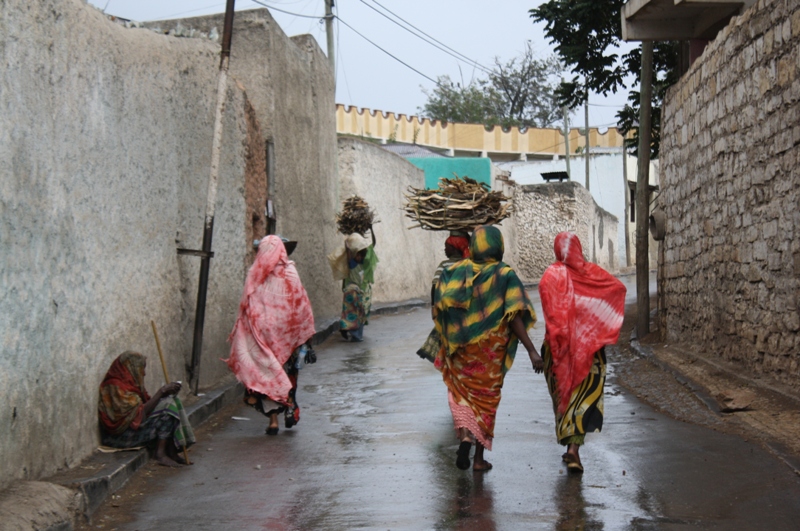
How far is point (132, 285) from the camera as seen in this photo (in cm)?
748

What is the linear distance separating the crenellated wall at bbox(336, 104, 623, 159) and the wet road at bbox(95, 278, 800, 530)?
3383 centimetres

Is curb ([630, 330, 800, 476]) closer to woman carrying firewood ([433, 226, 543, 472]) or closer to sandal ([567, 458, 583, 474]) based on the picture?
sandal ([567, 458, 583, 474])

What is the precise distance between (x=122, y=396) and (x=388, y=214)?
17.5 m

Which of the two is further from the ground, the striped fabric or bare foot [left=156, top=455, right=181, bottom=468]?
the striped fabric

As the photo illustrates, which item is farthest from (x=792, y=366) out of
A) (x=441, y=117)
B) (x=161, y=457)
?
(x=441, y=117)

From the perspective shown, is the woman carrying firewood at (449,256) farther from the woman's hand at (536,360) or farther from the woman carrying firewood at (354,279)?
the woman carrying firewood at (354,279)

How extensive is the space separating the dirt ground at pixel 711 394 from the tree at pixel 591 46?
5083mm

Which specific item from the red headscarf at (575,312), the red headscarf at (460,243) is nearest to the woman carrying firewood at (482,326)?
the red headscarf at (575,312)

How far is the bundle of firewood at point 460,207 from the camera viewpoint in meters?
8.30

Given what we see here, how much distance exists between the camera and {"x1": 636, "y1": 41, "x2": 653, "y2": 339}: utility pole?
45.3ft

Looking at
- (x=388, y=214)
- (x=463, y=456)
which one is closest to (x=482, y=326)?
(x=463, y=456)

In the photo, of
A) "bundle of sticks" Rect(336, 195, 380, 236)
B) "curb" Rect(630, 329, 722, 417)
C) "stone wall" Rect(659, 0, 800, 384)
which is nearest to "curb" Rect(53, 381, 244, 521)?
"curb" Rect(630, 329, 722, 417)

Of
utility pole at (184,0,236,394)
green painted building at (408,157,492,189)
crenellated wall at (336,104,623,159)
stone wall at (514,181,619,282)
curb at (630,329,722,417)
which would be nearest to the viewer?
curb at (630,329,722,417)

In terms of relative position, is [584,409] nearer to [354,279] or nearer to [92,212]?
[92,212]
